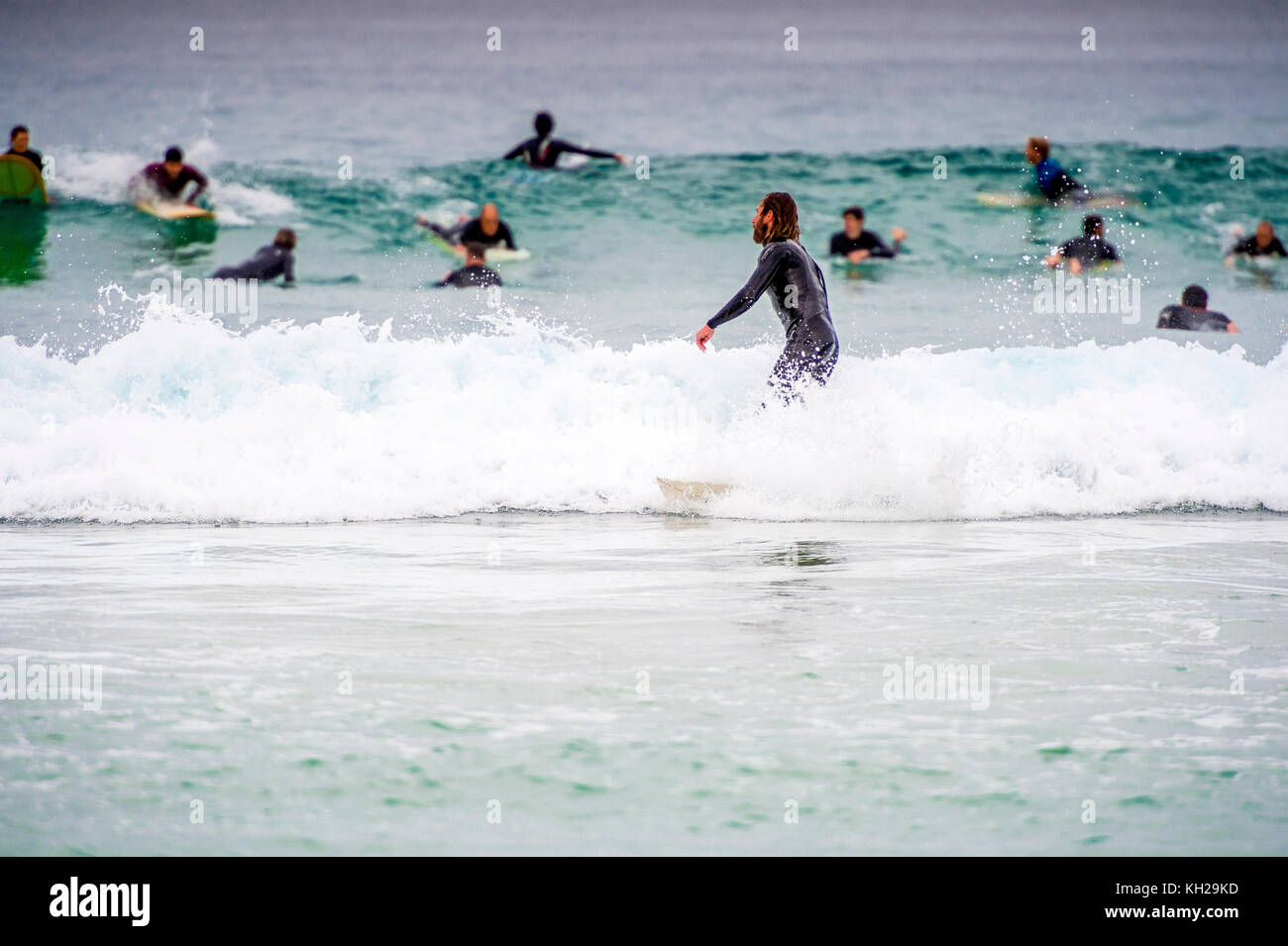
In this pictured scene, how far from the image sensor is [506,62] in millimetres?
18641

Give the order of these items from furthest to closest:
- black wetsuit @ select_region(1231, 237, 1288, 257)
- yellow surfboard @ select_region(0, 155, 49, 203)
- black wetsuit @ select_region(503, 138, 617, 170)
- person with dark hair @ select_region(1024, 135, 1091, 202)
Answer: person with dark hair @ select_region(1024, 135, 1091, 202) → black wetsuit @ select_region(503, 138, 617, 170) → black wetsuit @ select_region(1231, 237, 1288, 257) → yellow surfboard @ select_region(0, 155, 49, 203)

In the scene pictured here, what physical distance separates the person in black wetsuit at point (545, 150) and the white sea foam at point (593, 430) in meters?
6.72

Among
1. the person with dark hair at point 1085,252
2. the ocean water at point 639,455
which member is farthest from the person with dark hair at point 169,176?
the person with dark hair at point 1085,252

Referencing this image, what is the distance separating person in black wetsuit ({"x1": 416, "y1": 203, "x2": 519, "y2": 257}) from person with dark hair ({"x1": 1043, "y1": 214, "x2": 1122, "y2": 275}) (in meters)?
7.23

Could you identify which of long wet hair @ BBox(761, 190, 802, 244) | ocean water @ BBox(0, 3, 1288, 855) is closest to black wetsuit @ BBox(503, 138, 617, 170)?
ocean water @ BBox(0, 3, 1288, 855)

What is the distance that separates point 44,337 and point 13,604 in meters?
9.51

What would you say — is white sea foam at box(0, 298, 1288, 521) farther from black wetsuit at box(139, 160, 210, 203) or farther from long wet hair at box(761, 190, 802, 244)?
black wetsuit at box(139, 160, 210, 203)

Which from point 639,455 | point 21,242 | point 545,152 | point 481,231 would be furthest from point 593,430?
point 21,242

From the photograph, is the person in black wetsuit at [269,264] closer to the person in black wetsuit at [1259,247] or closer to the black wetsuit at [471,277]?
the black wetsuit at [471,277]

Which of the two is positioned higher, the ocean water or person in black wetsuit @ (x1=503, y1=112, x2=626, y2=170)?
person in black wetsuit @ (x1=503, y1=112, x2=626, y2=170)

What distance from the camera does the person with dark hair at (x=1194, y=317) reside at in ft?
48.9

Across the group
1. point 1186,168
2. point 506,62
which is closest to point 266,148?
point 506,62

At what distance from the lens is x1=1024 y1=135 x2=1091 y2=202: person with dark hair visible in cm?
1911
